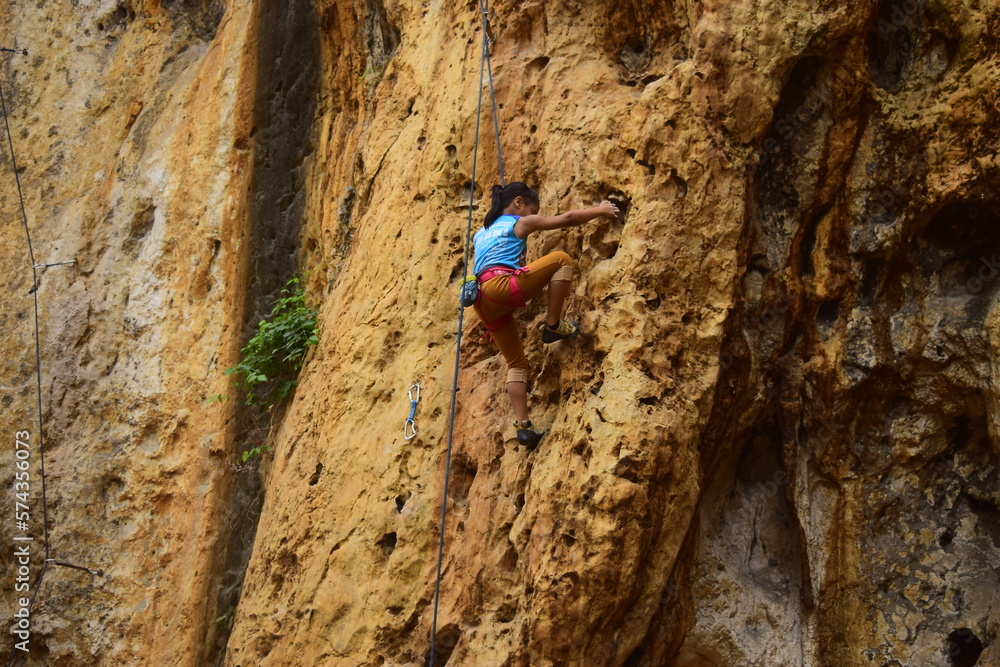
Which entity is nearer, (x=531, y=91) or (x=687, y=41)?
(x=687, y=41)

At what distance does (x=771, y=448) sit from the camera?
6277mm

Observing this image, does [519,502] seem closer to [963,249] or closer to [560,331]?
[560,331]

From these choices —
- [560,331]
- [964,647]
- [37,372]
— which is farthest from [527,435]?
[37,372]

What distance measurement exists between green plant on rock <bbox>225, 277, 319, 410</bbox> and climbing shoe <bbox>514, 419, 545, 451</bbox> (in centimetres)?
294

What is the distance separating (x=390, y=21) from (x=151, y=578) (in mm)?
5234

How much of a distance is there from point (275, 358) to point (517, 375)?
315cm

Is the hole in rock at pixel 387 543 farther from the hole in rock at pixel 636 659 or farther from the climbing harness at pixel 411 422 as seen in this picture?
the hole in rock at pixel 636 659

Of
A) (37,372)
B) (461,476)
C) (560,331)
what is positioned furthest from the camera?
(37,372)

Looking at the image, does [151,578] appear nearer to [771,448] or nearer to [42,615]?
[42,615]

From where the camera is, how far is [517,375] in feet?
19.9

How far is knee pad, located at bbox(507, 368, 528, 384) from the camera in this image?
238 inches

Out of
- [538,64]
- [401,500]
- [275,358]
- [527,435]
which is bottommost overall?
[401,500]

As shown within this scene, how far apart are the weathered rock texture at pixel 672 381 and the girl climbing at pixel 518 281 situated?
6.9 inches

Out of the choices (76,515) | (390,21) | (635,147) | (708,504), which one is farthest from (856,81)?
(76,515)
